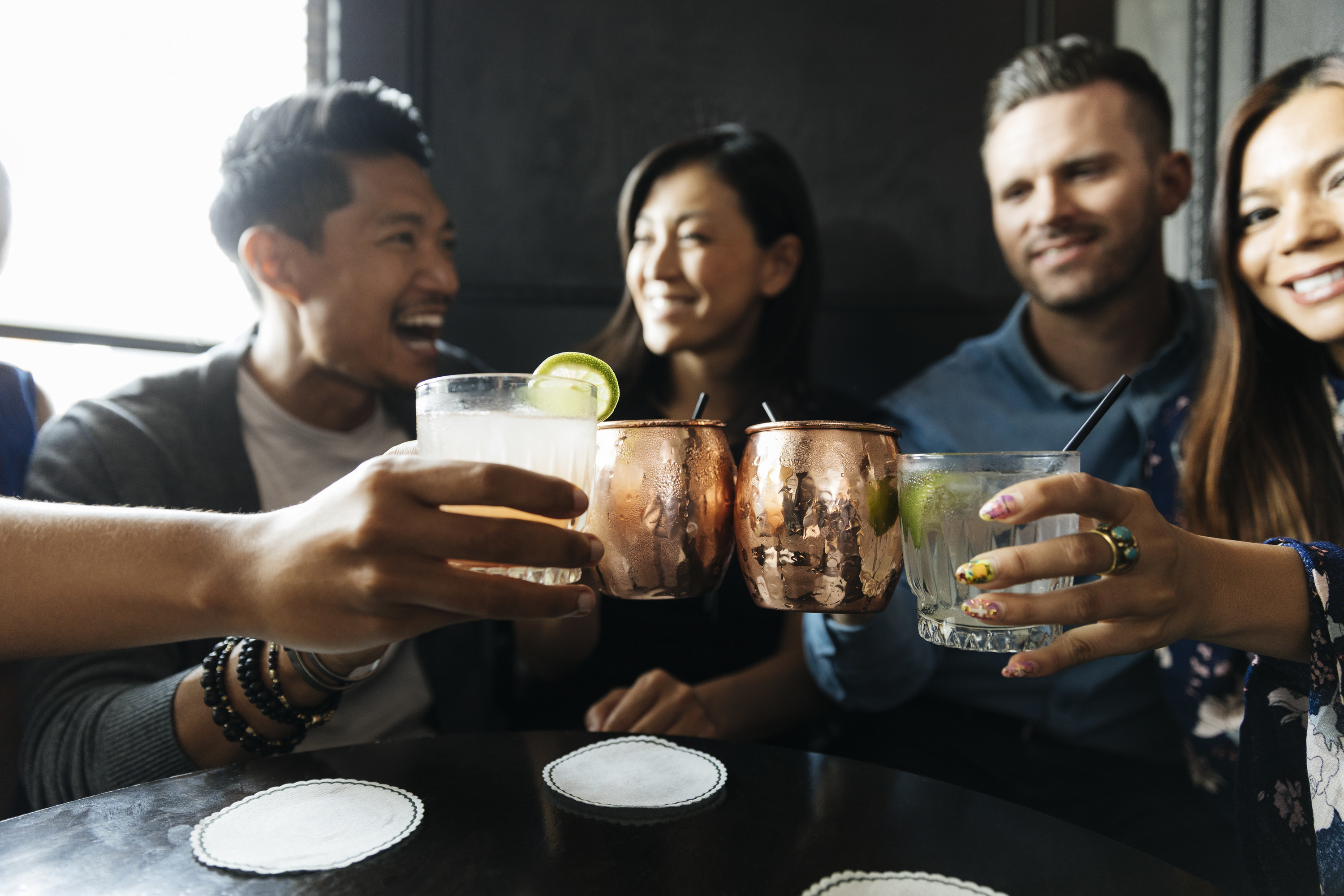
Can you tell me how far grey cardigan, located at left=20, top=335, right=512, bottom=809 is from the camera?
1.13 m

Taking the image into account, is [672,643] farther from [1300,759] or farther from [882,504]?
[1300,759]

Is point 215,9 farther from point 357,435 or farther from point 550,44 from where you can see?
point 357,435

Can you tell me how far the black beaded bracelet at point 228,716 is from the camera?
1.07 metres

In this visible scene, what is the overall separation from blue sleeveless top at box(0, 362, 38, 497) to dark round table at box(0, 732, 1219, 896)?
99 cm

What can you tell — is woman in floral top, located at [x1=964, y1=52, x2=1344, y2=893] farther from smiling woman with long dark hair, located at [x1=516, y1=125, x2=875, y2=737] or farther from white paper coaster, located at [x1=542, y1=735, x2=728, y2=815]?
smiling woman with long dark hair, located at [x1=516, y1=125, x2=875, y2=737]

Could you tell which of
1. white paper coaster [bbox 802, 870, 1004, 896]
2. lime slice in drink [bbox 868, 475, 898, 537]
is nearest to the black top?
lime slice in drink [bbox 868, 475, 898, 537]

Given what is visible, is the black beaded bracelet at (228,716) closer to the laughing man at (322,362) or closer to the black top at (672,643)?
the laughing man at (322,362)

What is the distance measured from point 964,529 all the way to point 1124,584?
0.57 feet

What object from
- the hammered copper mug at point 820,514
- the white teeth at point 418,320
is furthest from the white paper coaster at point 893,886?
the white teeth at point 418,320

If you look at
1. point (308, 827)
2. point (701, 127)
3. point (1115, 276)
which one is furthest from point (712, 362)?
point (308, 827)

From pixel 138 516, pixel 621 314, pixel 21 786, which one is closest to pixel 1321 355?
pixel 621 314

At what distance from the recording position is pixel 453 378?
0.85 metres

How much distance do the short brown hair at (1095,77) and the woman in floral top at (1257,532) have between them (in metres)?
0.50

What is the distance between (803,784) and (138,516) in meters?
0.84
